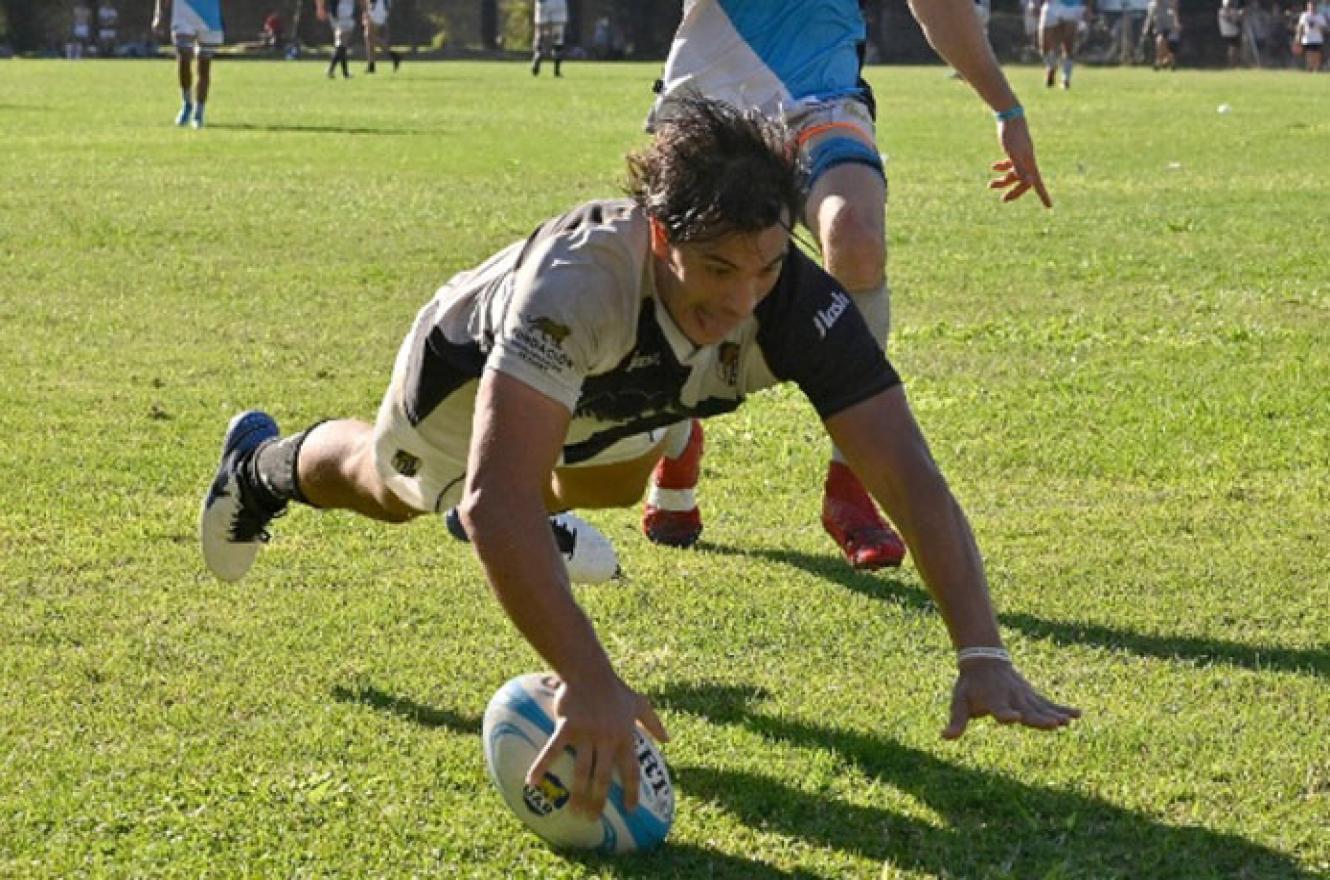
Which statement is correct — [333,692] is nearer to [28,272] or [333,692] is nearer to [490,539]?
[490,539]

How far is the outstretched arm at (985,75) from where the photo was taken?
5910 millimetres

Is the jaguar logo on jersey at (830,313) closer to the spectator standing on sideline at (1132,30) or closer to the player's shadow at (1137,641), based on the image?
the player's shadow at (1137,641)

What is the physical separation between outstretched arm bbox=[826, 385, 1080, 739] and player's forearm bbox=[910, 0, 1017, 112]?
2167 mm

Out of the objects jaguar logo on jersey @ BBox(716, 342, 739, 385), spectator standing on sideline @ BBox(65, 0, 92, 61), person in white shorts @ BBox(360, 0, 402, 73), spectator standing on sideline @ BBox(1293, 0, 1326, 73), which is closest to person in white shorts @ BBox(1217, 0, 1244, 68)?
spectator standing on sideline @ BBox(1293, 0, 1326, 73)

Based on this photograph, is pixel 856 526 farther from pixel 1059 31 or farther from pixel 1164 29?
pixel 1164 29

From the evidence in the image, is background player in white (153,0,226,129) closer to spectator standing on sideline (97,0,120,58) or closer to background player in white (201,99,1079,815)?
background player in white (201,99,1079,815)

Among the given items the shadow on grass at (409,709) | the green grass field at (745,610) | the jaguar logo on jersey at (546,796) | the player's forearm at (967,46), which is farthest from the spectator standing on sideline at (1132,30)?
the jaguar logo on jersey at (546,796)

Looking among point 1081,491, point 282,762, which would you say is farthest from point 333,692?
point 1081,491

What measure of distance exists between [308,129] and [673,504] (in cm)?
1808

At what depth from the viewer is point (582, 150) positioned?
20.6 metres

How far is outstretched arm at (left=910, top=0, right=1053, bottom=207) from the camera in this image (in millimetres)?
5910

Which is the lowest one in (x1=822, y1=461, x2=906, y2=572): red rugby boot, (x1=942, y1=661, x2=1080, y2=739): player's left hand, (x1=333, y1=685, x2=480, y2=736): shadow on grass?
(x1=333, y1=685, x2=480, y2=736): shadow on grass

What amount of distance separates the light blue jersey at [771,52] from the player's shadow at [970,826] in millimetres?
2443

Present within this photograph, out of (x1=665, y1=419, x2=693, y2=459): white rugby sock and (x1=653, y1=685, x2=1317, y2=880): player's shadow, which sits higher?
(x1=665, y1=419, x2=693, y2=459): white rugby sock
